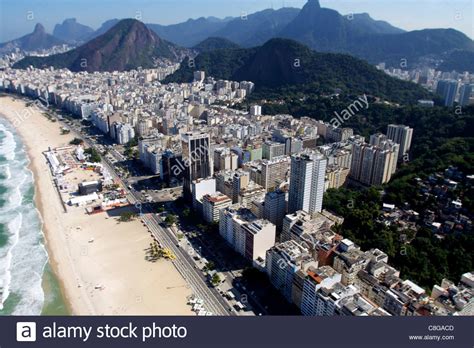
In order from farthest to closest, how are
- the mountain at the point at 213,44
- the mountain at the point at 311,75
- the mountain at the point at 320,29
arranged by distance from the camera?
the mountain at the point at 320,29 < the mountain at the point at 213,44 < the mountain at the point at 311,75

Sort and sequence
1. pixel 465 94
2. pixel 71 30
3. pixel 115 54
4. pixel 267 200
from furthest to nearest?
pixel 71 30 < pixel 115 54 < pixel 465 94 < pixel 267 200

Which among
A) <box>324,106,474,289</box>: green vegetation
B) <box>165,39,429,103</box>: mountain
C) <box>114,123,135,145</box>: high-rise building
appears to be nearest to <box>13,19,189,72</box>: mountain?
<box>165,39,429,103</box>: mountain

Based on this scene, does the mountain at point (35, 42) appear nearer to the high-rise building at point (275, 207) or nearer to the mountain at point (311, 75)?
the mountain at point (311, 75)

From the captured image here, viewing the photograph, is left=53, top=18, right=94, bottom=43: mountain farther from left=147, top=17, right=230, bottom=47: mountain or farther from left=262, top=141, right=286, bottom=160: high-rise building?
left=262, top=141, right=286, bottom=160: high-rise building

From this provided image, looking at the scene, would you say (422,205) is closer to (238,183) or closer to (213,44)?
(238,183)

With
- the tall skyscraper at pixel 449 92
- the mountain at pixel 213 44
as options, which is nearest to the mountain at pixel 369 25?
the mountain at pixel 213 44

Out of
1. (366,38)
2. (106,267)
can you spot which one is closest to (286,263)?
(106,267)

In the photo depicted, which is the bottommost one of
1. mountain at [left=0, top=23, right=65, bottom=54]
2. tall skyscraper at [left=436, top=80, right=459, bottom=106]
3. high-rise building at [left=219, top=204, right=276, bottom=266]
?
high-rise building at [left=219, top=204, right=276, bottom=266]
